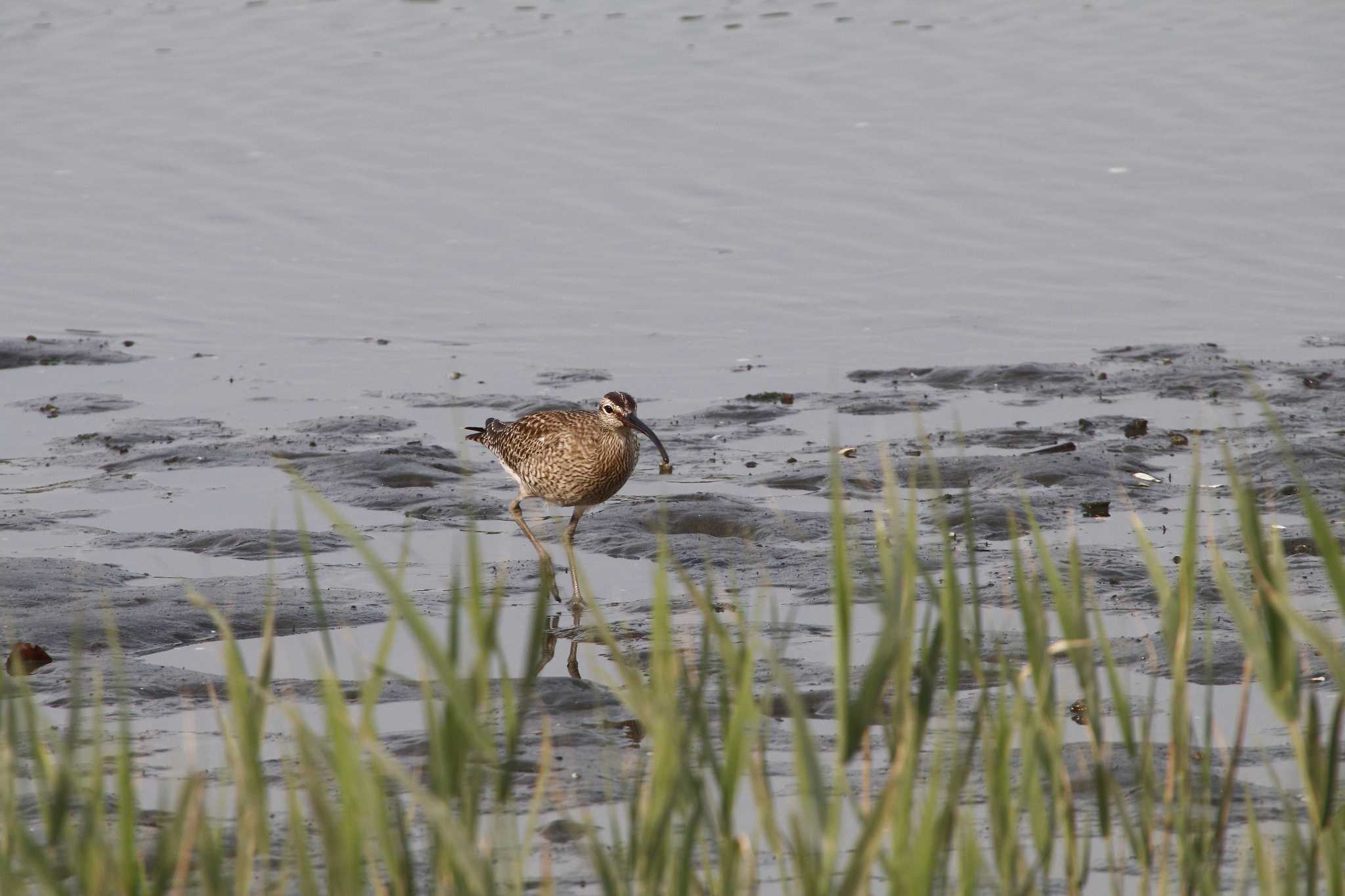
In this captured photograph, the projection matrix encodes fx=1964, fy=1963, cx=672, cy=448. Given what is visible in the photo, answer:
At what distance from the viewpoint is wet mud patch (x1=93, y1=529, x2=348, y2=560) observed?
9922 millimetres

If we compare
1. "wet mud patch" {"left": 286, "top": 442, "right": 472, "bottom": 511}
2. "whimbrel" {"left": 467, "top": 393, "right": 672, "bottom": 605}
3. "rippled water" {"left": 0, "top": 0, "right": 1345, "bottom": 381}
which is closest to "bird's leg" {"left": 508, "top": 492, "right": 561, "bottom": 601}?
"whimbrel" {"left": 467, "top": 393, "right": 672, "bottom": 605}

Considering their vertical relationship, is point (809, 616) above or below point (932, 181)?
below

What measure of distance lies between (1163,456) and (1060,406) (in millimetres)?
1345

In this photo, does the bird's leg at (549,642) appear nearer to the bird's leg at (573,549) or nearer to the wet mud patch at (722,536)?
the bird's leg at (573,549)

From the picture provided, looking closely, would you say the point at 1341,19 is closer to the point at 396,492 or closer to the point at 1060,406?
the point at 1060,406

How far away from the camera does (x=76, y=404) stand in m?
12.9

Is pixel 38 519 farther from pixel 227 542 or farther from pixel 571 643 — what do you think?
pixel 571 643

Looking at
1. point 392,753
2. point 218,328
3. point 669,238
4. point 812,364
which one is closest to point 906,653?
point 392,753

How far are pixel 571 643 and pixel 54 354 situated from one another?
6679 mm

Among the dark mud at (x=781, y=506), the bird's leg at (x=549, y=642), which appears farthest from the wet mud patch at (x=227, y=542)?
the bird's leg at (x=549, y=642)

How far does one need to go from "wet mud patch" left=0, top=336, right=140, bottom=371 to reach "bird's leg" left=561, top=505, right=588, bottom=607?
4.69m

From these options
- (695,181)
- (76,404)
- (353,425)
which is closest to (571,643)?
(353,425)

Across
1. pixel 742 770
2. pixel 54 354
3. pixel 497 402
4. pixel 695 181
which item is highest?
pixel 695 181

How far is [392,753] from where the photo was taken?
22.5ft
